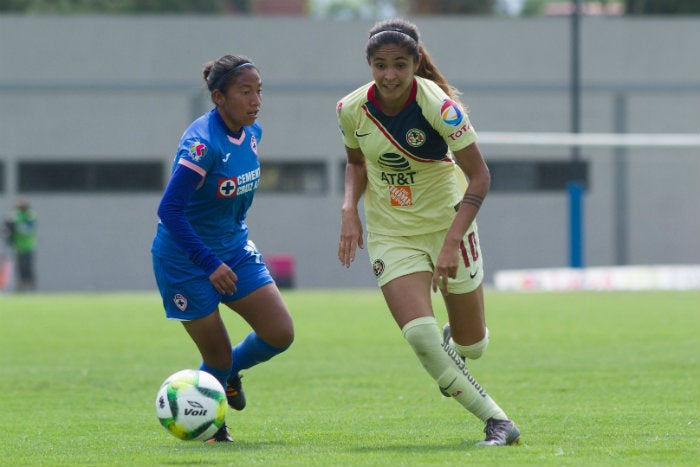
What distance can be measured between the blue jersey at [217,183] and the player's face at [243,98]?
0.34 feet

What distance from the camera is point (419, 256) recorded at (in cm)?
704

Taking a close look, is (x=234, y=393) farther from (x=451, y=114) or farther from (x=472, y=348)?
(x=451, y=114)

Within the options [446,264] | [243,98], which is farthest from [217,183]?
[446,264]

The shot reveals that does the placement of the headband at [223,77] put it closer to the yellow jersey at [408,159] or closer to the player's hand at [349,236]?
the yellow jersey at [408,159]

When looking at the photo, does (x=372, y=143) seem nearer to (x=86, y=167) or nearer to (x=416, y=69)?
(x=416, y=69)

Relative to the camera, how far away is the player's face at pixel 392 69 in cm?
667

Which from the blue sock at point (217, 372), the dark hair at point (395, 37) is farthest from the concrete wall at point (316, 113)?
the dark hair at point (395, 37)

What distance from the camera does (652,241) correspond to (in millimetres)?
36219

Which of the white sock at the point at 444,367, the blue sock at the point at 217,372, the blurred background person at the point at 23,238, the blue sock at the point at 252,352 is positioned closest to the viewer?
the white sock at the point at 444,367

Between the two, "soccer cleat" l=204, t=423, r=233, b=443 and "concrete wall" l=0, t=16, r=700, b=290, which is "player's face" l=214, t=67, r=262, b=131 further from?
"concrete wall" l=0, t=16, r=700, b=290

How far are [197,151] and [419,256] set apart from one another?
4.45 feet

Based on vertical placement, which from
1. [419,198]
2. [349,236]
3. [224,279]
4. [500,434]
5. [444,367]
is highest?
[419,198]

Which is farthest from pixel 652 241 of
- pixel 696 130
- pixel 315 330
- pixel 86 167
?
pixel 315 330

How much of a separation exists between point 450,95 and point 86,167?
29.6 metres
